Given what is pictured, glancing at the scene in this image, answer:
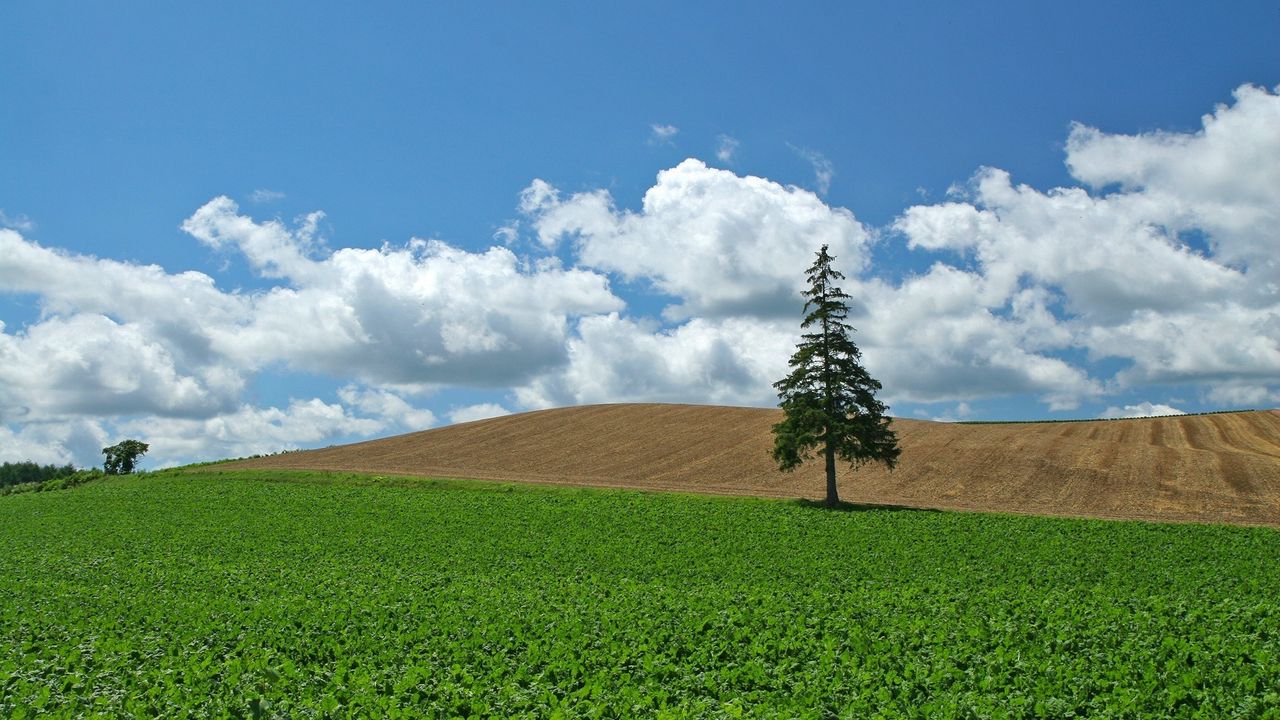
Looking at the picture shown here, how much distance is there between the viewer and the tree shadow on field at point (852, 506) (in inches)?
1745

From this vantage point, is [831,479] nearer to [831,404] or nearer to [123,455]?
[831,404]

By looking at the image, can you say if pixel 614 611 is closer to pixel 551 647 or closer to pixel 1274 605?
pixel 551 647

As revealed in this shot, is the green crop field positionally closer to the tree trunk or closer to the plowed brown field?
the tree trunk

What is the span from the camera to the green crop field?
Answer: 14.2 meters

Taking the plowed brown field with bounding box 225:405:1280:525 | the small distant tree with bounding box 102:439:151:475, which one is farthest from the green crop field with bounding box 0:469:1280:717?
the small distant tree with bounding box 102:439:151:475

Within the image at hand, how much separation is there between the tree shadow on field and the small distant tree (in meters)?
68.5

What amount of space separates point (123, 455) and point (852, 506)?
72137 mm

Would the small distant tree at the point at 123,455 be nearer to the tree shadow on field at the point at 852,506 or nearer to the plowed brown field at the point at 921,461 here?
the plowed brown field at the point at 921,461

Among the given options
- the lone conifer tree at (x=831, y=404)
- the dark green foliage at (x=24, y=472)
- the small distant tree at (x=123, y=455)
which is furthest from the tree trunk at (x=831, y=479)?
the dark green foliage at (x=24, y=472)

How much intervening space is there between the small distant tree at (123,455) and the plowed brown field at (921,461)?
15544 millimetres

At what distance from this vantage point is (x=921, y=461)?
206ft

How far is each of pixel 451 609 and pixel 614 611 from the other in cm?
423

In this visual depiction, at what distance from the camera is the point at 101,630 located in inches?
770

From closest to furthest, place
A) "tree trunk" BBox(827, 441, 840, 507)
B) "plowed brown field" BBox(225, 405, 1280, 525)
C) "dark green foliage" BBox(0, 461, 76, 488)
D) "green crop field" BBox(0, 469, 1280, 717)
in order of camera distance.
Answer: "green crop field" BBox(0, 469, 1280, 717) → "tree trunk" BBox(827, 441, 840, 507) → "plowed brown field" BBox(225, 405, 1280, 525) → "dark green foliage" BBox(0, 461, 76, 488)
